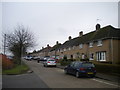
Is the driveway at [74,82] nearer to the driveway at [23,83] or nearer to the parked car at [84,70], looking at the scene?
the driveway at [23,83]

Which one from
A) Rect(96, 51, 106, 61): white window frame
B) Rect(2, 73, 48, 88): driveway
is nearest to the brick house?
Rect(96, 51, 106, 61): white window frame

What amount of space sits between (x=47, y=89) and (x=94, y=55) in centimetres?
2280

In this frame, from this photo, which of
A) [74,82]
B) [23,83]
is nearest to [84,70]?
[74,82]

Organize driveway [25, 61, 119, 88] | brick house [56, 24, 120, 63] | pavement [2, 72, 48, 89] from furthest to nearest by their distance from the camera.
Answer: brick house [56, 24, 120, 63] → driveway [25, 61, 119, 88] → pavement [2, 72, 48, 89]

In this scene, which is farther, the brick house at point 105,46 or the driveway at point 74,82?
the brick house at point 105,46

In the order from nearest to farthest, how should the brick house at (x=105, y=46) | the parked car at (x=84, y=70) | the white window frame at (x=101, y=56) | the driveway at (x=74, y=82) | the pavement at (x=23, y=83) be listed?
1. the pavement at (x=23, y=83)
2. the driveway at (x=74, y=82)
3. the parked car at (x=84, y=70)
4. the brick house at (x=105, y=46)
5. the white window frame at (x=101, y=56)

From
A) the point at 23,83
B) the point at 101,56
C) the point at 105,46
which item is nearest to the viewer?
the point at 23,83

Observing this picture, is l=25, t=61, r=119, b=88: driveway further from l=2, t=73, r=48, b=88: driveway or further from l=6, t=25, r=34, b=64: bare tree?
l=6, t=25, r=34, b=64: bare tree

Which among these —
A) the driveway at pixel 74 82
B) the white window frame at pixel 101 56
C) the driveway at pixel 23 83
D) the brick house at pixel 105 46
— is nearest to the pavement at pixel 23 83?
the driveway at pixel 23 83

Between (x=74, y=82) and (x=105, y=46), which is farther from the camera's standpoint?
(x=105, y=46)

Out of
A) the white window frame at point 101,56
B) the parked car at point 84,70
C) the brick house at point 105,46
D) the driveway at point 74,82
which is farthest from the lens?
the white window frame at point 101,56

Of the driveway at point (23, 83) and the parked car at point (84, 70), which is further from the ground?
the parked car at point (84, 70)

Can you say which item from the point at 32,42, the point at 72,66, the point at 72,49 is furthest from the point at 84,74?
the point at 72,49

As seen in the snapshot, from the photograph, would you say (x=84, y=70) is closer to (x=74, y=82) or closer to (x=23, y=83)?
(x=74, y=82)
